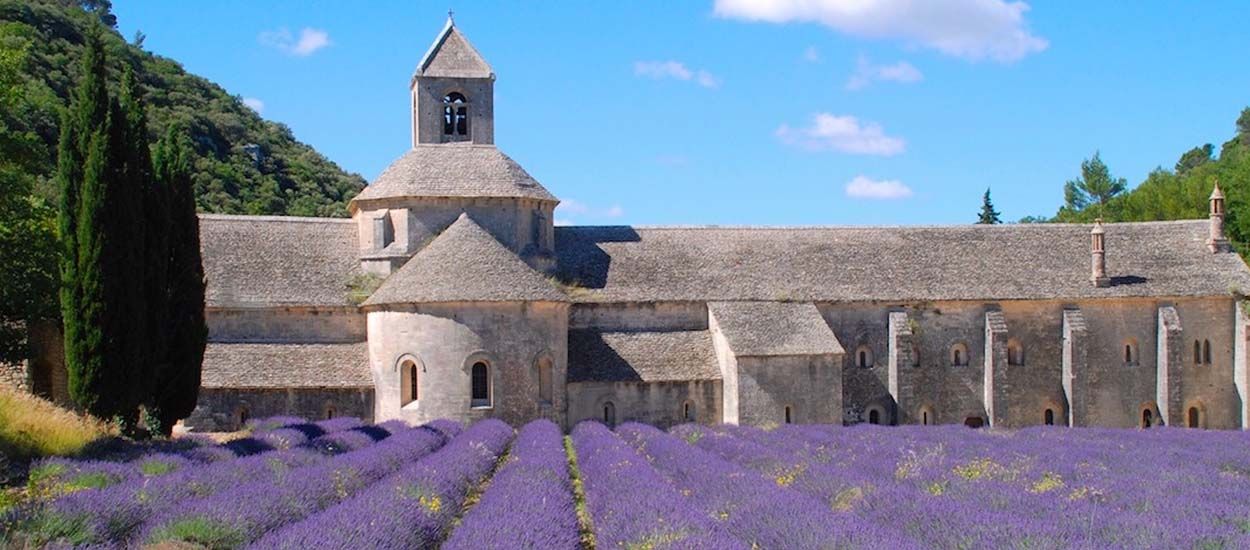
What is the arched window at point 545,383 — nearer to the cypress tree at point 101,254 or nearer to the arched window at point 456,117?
the arched window at point 456,117

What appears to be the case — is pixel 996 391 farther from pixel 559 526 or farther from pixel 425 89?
pixel 559 526

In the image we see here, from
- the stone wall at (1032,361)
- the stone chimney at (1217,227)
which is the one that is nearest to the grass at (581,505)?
the stone wall at (1032,361)

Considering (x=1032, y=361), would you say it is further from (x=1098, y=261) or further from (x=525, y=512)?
(x=525, y=512)

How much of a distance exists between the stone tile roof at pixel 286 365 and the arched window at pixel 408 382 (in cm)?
144

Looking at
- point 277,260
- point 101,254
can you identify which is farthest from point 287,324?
point 101,254

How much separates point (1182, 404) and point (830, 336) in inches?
531

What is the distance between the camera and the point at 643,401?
1582 inches

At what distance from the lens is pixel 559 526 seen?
1557 cm

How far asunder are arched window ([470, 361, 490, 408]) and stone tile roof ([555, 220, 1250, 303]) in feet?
16.6

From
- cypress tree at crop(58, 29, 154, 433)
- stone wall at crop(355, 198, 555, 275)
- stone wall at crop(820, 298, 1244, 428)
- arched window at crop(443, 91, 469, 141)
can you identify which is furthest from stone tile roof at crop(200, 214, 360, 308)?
stone wall at crop(820, 298, 1244, 428)

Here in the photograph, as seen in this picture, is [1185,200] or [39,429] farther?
[1185,200]

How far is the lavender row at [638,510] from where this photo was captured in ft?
45.5

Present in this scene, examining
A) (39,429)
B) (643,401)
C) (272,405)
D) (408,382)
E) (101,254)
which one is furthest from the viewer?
(643,401)

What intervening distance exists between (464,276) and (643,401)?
272 inches
